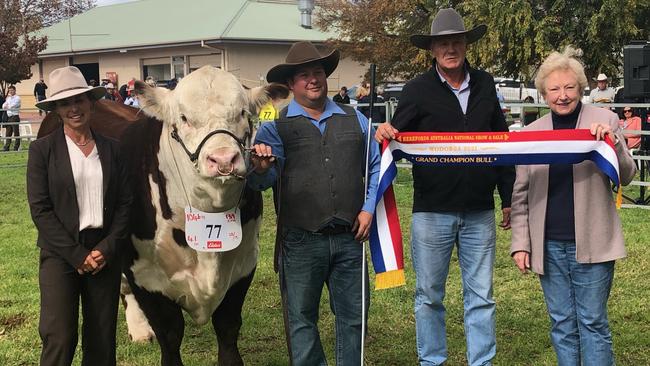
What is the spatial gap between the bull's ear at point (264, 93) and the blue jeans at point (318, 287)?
32.3 inches

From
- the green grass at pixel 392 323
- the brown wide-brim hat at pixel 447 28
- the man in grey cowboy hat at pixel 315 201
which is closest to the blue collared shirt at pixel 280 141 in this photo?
the man in grey cowboy hat at pixel 315 201

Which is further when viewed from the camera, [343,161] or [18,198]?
[18,198]

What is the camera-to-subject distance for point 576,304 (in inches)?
141

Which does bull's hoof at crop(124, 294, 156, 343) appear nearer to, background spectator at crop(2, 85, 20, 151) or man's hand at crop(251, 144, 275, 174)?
man's hand at crop(251, 144, 275, 174)

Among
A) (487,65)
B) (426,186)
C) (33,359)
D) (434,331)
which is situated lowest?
(33,359)

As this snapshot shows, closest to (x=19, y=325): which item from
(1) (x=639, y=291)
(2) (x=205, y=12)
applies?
(1) (x=639, y=291)

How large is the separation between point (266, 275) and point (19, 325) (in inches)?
92.4

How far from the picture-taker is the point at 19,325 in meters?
5.49

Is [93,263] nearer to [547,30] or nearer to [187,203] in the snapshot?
[187,203]

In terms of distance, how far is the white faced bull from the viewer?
3715mm

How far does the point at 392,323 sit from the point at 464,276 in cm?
165

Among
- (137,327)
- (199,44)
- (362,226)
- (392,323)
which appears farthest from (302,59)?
(199,44)

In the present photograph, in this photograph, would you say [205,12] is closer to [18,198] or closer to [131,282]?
[18,198]

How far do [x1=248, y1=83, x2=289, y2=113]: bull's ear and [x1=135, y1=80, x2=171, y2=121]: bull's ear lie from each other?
49cm
